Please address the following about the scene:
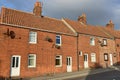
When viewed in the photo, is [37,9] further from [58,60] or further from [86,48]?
[86,48]

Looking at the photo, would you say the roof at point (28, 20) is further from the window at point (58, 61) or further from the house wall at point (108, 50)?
the house wall at point (108, 50)

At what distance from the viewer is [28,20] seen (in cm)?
2412

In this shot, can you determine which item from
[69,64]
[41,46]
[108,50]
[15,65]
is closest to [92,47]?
[108,50]

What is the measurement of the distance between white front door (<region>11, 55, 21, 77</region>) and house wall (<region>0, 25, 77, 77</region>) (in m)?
0.38

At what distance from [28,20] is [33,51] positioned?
180 inches

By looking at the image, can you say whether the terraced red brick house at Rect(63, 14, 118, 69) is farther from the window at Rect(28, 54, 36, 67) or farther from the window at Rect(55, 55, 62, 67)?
the window at Rect(28, 54, 36, 67)

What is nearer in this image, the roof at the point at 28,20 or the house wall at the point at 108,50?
the roof at the point at 28,20

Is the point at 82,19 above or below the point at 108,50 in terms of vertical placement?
above

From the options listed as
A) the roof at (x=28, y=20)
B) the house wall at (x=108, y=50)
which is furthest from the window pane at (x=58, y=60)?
the house wall at (x=108, y=50)

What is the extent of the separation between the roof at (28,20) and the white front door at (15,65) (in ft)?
13.5

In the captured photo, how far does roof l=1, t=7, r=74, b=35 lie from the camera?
850 inches

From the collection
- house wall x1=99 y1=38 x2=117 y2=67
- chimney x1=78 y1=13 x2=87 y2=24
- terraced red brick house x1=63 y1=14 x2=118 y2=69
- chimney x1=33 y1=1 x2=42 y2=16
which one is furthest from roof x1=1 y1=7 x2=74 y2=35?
house wall x1=99 y1=38 x2=117 y2=67

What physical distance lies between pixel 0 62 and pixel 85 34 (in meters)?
16.2

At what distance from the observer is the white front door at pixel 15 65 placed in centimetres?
2023
